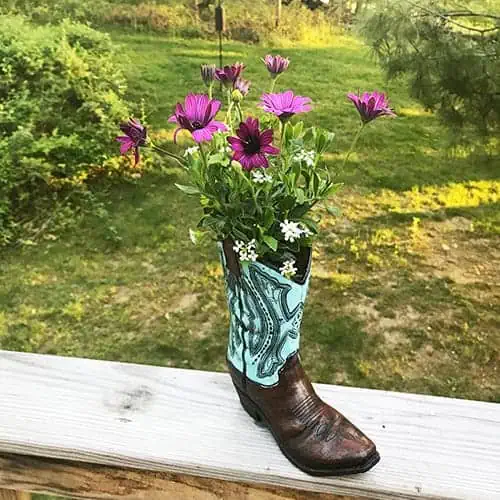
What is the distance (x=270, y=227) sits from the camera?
1.94 feet

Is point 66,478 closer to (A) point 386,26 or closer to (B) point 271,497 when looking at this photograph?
(B) point 271,497

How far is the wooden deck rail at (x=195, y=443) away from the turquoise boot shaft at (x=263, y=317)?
0.07m

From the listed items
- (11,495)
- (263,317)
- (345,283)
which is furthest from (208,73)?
(345,283)

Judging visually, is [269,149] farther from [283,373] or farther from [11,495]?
[11,495]

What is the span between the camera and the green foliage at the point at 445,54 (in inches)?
68.0

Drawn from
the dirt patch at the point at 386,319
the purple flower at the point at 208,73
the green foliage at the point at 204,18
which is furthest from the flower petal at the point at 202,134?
the green foliage at the point at 204,18

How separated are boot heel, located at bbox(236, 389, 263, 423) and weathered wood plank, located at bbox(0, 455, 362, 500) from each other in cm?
7

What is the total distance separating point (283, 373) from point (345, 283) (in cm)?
134

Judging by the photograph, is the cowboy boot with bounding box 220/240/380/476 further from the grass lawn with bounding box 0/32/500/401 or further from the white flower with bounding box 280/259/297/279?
the grass lawn with bounding box 0/32/500/401

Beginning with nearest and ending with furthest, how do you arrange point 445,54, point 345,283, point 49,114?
point 445,54, point 345,283, point 49,114

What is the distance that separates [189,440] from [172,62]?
2864 mm

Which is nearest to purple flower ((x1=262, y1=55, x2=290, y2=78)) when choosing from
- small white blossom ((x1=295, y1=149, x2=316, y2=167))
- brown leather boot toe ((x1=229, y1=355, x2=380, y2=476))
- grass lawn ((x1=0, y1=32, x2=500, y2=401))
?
small white blossom ((x1=295, y1=149, x2=316, y2=167))

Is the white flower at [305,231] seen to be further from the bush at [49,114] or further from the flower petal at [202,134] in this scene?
the bush at [49,114]

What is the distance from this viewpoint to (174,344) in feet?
5.85
